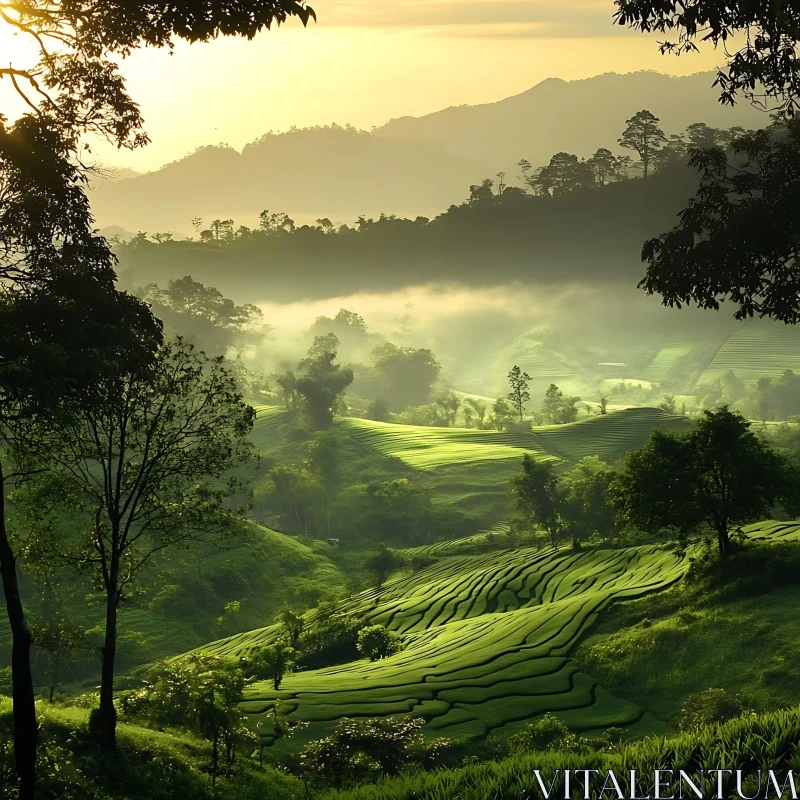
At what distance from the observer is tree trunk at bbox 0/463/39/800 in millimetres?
12156

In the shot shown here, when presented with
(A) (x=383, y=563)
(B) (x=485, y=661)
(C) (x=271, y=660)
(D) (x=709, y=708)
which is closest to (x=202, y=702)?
(C) (x=271, y=660)

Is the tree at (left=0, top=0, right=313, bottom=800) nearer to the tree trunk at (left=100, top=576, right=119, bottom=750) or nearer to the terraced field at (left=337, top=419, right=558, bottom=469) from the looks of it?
the tree trunk at (left=100, top=576, right=119, bottom=750)

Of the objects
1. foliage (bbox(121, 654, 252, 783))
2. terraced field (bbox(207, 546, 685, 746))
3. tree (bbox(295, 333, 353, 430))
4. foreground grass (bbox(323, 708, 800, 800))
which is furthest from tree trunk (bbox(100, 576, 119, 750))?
tree (bbox(295, 333, 353, 430))

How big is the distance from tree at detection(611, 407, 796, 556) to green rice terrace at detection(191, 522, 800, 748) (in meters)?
2.71

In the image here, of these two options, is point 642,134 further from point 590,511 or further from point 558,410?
point 590,511

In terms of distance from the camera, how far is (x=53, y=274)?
1506 centimetres

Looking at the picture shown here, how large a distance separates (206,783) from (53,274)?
499 inches

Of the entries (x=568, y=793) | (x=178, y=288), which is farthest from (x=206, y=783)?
(x=178, y=288)

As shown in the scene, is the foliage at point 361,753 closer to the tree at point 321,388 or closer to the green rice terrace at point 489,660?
the green rice terrace at point 489,660

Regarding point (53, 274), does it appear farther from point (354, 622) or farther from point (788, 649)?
point (354, 622)

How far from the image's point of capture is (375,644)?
42.4 metres

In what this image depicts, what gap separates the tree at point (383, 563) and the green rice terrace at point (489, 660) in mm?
21701

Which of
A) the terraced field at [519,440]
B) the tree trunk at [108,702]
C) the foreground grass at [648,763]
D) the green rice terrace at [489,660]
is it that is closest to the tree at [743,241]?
the foreground grass at [648,763]

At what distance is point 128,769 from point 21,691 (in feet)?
20.0
